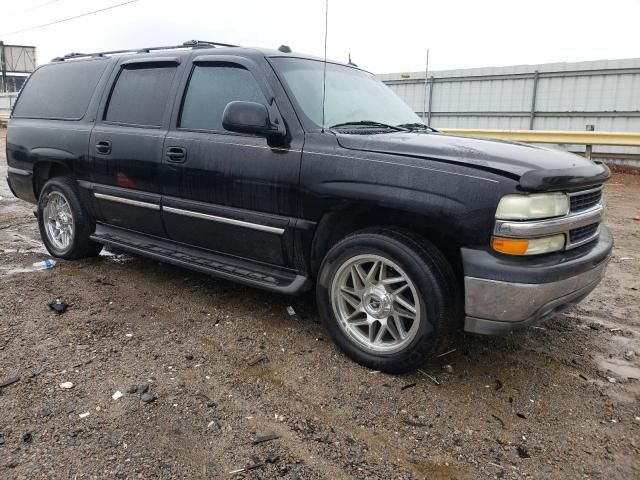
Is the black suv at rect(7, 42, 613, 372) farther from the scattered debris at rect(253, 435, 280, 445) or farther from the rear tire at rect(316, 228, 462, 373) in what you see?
the scattered debris at rect(253, 435, 280, 445)

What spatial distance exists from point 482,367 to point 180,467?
188 cm

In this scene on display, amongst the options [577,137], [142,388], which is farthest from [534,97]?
[142,388]

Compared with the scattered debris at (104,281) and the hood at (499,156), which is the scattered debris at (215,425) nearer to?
the hood at (499,156)

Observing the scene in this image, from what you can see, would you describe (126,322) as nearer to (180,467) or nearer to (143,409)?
(143,409)

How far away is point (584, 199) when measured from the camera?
9.93ft

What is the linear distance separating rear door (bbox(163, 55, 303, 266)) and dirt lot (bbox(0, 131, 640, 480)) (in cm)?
61

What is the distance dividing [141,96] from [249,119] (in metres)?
1.60

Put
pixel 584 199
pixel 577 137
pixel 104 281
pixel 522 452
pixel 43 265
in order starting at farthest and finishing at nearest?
pixel 577 137, pixel 43 265, pixel 104 281, pixel 584 199, pixel 522 452

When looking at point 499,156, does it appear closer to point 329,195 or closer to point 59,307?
point 329,195

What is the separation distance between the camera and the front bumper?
262cm

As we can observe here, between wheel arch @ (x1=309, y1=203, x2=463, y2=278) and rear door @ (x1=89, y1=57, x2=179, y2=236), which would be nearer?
wheel arch @ (x1=309, y1=203, x2=463, y2=278)

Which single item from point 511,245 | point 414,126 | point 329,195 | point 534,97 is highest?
point 534,97

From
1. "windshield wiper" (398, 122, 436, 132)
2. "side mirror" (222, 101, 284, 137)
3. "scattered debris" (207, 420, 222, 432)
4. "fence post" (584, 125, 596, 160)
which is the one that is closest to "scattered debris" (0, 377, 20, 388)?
"scattered debris" (207, 420, 222, 432)

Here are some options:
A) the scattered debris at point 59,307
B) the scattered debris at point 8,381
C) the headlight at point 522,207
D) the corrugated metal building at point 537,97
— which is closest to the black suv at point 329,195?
the headlight at point 522,207
